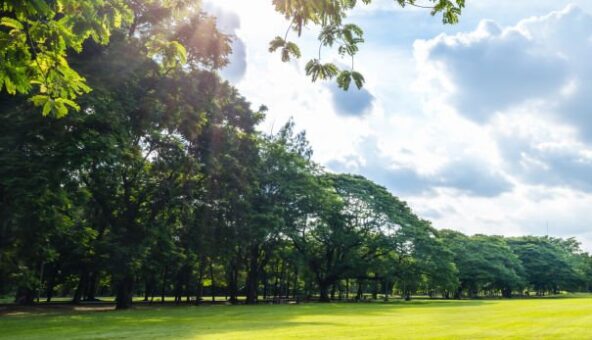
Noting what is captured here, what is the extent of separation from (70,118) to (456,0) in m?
22.1

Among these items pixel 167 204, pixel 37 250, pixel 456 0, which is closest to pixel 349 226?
pixel 167 204

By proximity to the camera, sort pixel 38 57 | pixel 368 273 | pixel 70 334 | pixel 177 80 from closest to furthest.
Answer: pixel 38 57 → pixel 70 334 → pixel 177 80 → pixel 368 273

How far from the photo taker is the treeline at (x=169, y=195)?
26078 millimetres

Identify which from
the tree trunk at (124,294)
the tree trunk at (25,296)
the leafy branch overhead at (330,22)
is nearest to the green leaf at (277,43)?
the leafy branch overhead at (330,22)

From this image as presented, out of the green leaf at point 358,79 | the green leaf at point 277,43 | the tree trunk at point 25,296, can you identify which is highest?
the green leaf at point 277,43

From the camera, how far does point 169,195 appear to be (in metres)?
39.6

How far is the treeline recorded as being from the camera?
26.1 m

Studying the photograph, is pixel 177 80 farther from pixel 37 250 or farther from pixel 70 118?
pixel 37 250

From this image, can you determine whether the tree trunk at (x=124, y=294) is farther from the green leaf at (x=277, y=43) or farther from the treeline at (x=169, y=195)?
the green leaf at (x=277, y=43)

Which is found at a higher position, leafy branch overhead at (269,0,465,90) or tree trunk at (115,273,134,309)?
leafy branch overhead at (269,0,465,90)

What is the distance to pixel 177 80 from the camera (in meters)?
35.7

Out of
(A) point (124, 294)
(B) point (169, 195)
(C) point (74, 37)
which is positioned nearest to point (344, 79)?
(C) point (74, 37)

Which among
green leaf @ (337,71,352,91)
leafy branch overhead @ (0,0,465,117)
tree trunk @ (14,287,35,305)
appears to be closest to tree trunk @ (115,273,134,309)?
tree trunk @ (14,287,35,305)

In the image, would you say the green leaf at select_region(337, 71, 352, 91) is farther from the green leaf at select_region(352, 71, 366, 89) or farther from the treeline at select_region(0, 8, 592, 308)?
the treeline at select_region(0, 8, 592, 308)
